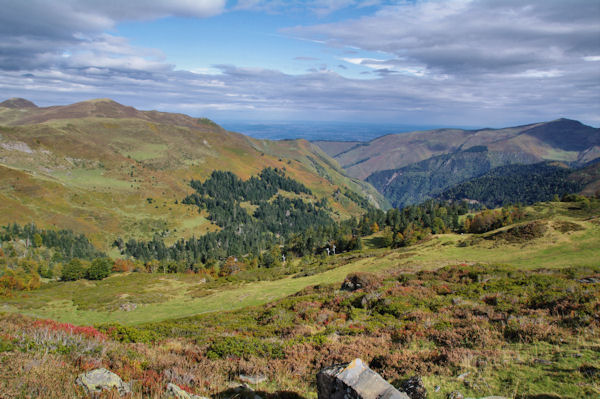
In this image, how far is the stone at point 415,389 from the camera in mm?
8039

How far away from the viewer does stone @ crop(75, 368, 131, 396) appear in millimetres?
8117

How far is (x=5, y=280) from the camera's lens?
73812 mm

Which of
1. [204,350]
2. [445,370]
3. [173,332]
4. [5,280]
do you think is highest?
[445,370]

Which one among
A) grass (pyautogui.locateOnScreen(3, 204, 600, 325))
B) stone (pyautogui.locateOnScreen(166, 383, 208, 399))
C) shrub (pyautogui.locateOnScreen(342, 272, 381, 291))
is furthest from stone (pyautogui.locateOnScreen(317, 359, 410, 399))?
grass (pyautogui.locateOnScreen(3, 204, 600, 325))

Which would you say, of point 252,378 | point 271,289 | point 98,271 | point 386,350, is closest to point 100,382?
point 252,378

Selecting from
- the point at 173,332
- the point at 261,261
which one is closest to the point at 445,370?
the point at 173,332

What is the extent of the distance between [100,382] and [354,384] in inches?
286

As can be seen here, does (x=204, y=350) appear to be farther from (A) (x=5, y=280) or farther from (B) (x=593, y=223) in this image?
(A) (x=5, y=280)

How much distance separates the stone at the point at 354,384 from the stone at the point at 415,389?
140cm

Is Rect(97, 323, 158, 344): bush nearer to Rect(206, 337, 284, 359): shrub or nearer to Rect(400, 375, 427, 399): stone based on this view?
Rect(206, 337, 284, 359): shrub

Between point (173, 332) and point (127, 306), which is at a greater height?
point (173, 332)

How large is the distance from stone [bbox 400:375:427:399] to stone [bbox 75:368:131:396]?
26.2ft

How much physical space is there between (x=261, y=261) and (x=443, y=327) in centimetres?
10735

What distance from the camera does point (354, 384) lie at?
7039 millimetres
